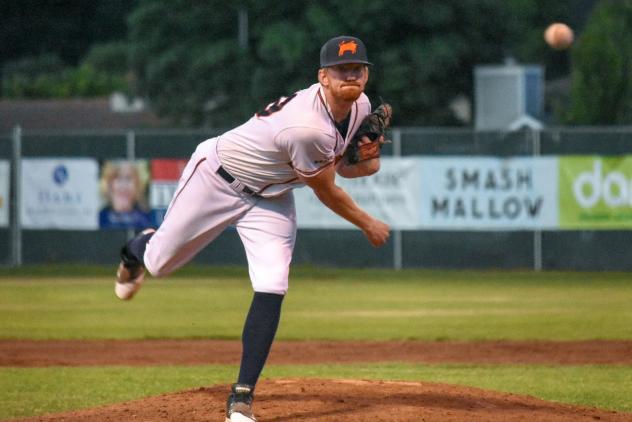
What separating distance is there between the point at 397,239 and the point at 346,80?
13233mm

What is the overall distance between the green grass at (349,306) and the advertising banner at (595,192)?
0.77 m

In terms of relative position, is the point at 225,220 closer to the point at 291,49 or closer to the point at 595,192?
the point at 595,192

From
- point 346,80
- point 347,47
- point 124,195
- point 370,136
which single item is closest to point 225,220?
point 370,136

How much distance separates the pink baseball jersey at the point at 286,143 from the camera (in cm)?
607

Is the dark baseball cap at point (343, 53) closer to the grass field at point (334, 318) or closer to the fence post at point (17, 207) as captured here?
the grass field at point (334, 318)

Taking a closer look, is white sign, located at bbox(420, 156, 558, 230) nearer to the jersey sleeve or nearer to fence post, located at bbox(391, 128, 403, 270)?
fence post, located at bbox(391, 128, 403, 270)

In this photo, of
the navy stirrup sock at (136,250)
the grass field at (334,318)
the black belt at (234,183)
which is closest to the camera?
the black belt at (234,183)

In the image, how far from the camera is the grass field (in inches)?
352

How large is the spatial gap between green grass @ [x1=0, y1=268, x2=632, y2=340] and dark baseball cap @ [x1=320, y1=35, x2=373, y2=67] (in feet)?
20.5

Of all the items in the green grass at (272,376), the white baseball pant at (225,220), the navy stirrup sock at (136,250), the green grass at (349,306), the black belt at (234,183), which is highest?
the black belt at (234,183)

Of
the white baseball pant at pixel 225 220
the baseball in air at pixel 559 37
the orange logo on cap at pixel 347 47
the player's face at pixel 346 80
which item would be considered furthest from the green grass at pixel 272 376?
the baseball in air at pixel 559 37

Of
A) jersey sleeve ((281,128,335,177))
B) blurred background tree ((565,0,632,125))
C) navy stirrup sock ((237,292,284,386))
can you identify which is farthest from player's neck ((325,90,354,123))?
blurred background tree ((565,0,632,125))

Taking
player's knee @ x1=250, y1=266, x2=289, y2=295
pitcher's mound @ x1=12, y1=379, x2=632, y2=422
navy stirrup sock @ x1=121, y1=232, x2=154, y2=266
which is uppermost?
navy stirrup sock @ x1=121, y1=232, x2=154, y2=266

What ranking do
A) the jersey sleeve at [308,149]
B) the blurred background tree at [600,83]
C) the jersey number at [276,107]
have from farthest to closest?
the blurred background tree at [600,83] < the jersey number at [276,107] < the jersey sleeve at [308,149]
